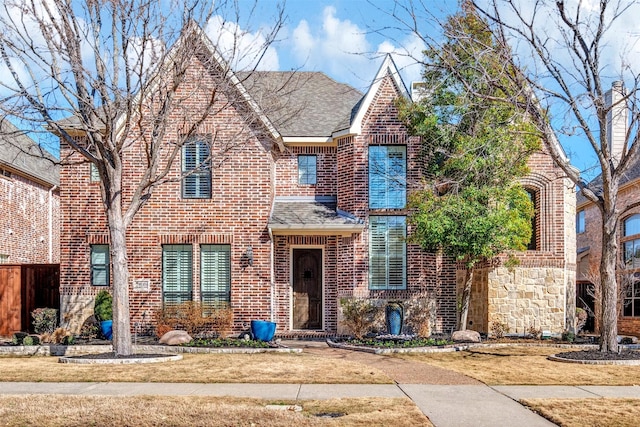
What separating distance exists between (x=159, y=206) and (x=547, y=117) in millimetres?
10040

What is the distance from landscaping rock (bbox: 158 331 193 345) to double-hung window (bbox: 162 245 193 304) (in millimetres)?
2446

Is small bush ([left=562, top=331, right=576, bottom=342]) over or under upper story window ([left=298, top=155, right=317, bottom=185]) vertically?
under

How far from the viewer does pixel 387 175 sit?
18.6m

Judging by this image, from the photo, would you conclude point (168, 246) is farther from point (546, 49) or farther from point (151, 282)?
point (546, 49)

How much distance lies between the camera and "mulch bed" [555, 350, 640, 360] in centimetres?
1325

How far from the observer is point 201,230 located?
18047mm

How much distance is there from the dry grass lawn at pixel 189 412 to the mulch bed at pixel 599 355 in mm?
6046

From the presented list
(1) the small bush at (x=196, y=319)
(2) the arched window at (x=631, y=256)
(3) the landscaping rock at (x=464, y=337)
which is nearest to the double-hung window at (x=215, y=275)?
(1) the small bush at (x=196, y=319)

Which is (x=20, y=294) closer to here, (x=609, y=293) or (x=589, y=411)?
(x=609, y=293)

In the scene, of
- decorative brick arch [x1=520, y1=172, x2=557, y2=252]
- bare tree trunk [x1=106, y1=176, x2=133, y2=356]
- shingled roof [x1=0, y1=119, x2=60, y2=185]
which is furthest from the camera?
shingled roof [x1=0, y1=119, x2=60, y2=185]

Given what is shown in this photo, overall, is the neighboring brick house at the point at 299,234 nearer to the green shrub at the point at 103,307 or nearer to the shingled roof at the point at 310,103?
the shingled roof at the point at 310,103

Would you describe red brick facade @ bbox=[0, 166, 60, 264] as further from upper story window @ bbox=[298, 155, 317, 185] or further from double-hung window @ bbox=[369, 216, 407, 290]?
double-hung window @ bbox=[369, 216, 407, 290]

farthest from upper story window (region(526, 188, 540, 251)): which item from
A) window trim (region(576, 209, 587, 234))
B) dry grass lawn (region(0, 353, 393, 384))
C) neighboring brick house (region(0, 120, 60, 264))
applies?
neighboring brick house (region(0, 120, 60, 264))

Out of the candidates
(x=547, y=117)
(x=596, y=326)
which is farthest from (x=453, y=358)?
(x=596, y=326)
